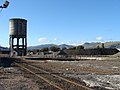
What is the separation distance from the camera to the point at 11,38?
372ft

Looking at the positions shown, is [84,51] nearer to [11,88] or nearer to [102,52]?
[102,52]

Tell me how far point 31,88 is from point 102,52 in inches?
4289

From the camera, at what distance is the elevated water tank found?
370ft

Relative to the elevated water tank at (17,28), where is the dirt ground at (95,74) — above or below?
below

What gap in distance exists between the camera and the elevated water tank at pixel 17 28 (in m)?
113

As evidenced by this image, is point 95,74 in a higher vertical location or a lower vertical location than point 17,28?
lower

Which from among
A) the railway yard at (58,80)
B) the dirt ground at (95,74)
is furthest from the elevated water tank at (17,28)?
the railway yard at (58,80)

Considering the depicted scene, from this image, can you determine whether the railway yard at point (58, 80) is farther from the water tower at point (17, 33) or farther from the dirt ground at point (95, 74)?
the water tower at point (17, 33)

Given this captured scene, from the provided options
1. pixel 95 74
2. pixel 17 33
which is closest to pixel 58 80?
pixel 95 74

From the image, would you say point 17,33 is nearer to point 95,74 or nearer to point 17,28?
point 17,28

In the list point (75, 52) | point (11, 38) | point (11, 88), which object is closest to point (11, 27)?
point (11, 38)

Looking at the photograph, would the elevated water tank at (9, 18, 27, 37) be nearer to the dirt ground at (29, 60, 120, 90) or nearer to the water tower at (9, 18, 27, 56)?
the water tower at (9, 18, 27, 56)

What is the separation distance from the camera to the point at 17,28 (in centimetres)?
11281

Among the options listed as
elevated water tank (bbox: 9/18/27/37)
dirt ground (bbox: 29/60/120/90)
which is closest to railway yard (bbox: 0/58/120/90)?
dirt ground (bbox: 29/60/120/90)
